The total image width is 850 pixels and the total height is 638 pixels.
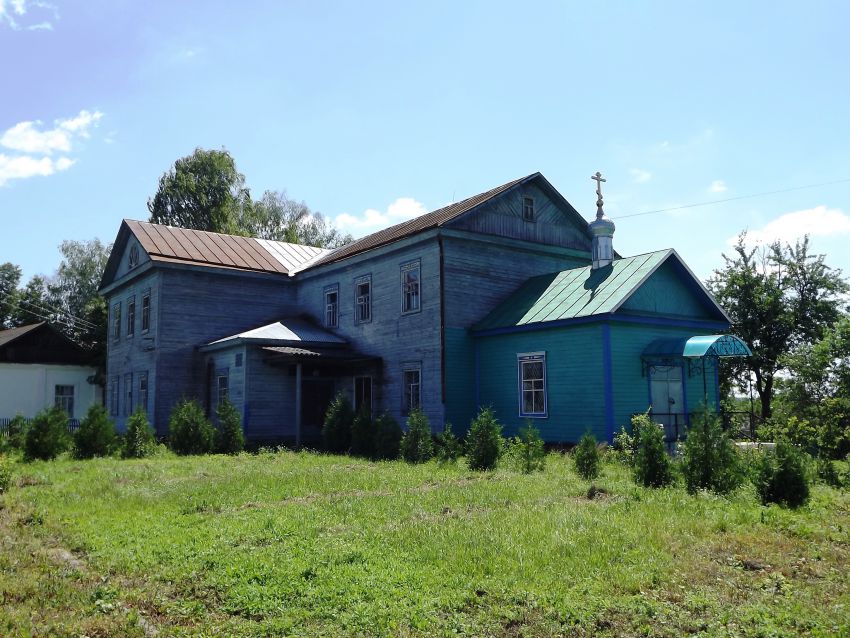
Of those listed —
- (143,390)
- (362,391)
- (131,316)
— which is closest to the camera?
(362,391)

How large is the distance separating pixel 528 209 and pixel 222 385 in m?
11.7

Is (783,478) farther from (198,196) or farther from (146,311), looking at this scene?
(198,196)

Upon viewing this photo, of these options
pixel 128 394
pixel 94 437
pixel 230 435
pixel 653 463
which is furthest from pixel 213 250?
pixel 653 463

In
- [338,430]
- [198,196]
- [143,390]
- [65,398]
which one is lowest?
[338,430]

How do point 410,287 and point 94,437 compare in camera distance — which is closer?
point 94,437

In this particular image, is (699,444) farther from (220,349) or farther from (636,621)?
(220,349)

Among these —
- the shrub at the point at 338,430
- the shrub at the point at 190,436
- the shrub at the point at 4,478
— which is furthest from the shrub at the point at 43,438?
the shrub at the point at 338,430

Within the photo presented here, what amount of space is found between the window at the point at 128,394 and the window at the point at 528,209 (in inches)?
651

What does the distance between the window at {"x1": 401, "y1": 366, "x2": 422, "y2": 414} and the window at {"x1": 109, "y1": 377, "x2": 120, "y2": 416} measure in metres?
14.8

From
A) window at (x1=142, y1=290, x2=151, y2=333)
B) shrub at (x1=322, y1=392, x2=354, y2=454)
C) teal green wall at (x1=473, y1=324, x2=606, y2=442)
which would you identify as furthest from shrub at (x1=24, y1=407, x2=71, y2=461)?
teal green wall at (x1=473, y1=324, x2=606, y2=442)

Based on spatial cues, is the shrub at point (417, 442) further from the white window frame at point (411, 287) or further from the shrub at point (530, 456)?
the white window frame at point (411, 287)

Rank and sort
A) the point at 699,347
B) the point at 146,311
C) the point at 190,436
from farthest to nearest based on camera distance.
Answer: the point at 146,311
the point at 190,436
the point at 699,347

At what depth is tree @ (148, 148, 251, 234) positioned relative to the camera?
46.4 m

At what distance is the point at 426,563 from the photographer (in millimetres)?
7156
